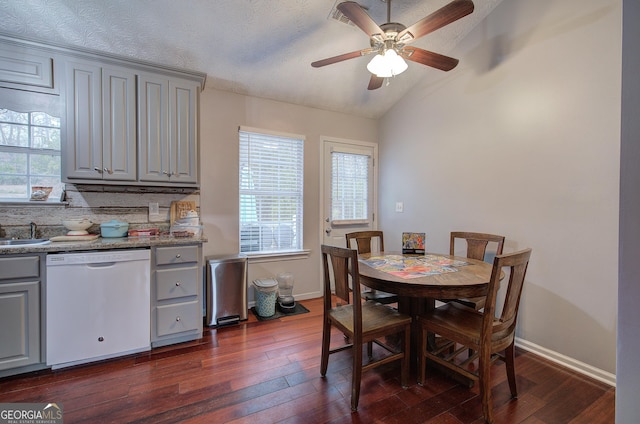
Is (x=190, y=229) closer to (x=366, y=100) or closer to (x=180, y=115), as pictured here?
(x=180, y=115)

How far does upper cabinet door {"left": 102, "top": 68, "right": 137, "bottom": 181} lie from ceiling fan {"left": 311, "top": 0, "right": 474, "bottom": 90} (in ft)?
5.61

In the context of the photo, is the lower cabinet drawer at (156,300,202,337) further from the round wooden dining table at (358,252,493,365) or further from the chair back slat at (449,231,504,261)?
the chair back slat at (449,231,504,261)

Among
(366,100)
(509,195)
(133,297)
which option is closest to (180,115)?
(133,297)

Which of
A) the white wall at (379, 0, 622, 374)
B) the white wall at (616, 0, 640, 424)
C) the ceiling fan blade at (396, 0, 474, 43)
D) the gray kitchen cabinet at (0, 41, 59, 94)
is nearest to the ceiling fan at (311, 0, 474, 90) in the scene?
the ceiling fan blade at (396, 0, 474, 43)

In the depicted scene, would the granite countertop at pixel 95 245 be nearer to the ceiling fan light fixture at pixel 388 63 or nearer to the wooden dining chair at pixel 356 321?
the wooden dining chair at pixel 356 321

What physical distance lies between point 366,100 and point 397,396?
3.25 meters

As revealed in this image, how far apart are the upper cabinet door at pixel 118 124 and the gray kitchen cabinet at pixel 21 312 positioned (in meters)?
0.86

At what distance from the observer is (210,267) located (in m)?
2.77

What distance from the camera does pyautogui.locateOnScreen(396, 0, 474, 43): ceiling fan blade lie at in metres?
1.58

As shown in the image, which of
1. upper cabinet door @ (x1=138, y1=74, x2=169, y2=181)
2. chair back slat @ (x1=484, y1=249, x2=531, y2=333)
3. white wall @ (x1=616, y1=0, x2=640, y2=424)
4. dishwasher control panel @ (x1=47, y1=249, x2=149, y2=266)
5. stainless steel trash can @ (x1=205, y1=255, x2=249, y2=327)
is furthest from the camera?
stainless steel trash can @ (x1=205, y1=255, x2=249, y2=327)

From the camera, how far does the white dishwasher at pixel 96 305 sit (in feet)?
6.64

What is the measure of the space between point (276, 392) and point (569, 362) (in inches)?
87.3

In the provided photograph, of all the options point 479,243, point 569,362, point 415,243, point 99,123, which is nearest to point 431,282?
point 415,243

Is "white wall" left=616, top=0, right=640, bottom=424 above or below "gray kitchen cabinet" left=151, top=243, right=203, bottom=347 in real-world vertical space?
above
